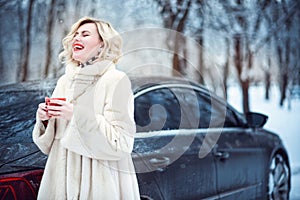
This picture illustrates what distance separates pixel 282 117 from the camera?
2.42 meters

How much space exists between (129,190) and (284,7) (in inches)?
51.1

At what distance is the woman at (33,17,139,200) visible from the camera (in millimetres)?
1569

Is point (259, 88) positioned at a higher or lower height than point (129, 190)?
higher

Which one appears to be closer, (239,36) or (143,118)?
(143,118)

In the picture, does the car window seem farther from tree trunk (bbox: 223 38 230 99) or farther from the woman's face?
the woman's face

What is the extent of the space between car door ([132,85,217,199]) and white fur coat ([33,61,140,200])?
7.1 inches

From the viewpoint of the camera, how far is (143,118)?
200cm

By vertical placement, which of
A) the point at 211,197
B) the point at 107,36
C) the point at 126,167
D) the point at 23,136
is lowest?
the point at 211,197

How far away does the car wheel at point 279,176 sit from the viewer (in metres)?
2.43

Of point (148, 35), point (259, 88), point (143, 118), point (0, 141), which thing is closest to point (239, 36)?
point (259, 88)

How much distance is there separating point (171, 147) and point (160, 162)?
0.30 feet

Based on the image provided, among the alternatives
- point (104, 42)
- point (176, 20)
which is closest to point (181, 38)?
point (176, 20)

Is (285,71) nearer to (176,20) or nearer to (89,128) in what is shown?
(176,20)

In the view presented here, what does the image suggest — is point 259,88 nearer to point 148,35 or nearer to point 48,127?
point 148,35
